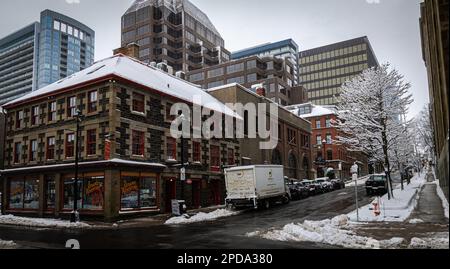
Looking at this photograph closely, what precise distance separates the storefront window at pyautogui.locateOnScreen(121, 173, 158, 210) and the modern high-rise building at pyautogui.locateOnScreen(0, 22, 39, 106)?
10195mm

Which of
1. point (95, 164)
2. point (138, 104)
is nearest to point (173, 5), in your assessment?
point (138, 104)

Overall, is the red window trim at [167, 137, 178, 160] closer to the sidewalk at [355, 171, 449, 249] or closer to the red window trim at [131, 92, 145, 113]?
the red window trim at [131, 92, 145, 113]

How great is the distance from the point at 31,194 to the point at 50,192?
2.45 metres

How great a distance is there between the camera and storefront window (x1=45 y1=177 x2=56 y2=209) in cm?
2766

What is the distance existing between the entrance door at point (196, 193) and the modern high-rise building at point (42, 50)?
17122mm

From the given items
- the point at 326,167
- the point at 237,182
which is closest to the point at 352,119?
the point at 237,182

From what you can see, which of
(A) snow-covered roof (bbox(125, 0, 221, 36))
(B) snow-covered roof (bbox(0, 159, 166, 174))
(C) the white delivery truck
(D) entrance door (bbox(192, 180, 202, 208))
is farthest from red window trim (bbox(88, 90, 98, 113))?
(A) snow-covered roof (bbox(125, 0, 221, 36))

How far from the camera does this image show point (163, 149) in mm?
28984

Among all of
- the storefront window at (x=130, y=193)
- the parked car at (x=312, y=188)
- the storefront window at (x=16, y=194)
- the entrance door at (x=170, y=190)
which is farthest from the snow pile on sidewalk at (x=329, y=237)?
the storefront window at (x=16, y=194)

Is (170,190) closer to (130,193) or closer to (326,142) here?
Answer: (130,193)

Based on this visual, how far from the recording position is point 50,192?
2792 centimetres

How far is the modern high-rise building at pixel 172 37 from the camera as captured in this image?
99.1m

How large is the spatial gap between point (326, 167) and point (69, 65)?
202 feet
